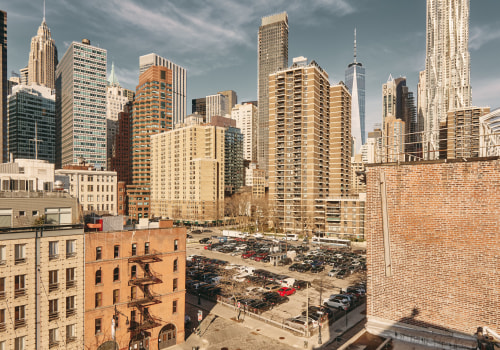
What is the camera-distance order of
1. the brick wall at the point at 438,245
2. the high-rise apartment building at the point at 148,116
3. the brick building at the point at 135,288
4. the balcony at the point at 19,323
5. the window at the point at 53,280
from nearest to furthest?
the brick wall at the point at 438,245
the balcony at the point at 19,323
the window at the point at 53,280
the brick building at the point at 135,288
the high-rise apartment building at the point at 148,116

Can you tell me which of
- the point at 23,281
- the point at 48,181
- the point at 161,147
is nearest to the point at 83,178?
the point at 48,181

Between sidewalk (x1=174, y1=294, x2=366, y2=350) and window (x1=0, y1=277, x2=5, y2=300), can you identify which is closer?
window (x1=0, y1=277, x2=5, y2=300)

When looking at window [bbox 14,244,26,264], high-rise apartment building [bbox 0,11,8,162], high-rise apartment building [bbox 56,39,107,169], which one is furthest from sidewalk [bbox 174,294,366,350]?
high-rise apartment building [bbox 56,39,107,169]

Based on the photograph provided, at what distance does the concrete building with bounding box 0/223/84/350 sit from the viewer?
2819 cm

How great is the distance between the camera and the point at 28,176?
39.1 m

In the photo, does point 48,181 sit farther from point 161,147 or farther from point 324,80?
point 161,147

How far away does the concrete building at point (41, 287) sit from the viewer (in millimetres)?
28188

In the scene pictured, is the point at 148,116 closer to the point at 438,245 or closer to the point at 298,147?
the point at 298,147

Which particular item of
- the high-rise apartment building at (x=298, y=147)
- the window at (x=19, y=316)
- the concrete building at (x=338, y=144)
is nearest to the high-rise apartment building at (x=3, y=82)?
the high-rise apartment building at (x=298, y=147)

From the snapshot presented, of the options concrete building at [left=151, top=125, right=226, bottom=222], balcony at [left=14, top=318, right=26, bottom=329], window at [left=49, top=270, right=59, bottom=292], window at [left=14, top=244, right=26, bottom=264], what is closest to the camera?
balcony at [left=14, top=318, right=26, bottom=329]

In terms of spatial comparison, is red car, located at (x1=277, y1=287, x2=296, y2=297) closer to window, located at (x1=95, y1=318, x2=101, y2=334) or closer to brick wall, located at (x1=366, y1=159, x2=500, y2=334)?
window, located at (x1=95, y1=318, x2=101, y2=334)

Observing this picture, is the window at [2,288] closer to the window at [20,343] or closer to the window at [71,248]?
the window at [20,343]

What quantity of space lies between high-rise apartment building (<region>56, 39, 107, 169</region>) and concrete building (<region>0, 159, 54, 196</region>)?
488 ft

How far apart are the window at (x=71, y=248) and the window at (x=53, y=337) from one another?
698cm
